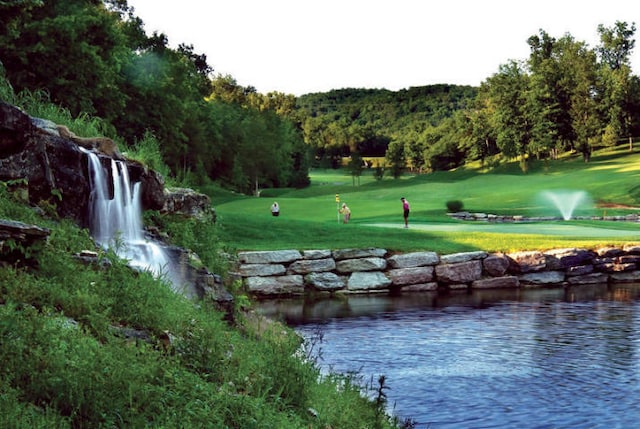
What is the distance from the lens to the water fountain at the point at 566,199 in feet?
143

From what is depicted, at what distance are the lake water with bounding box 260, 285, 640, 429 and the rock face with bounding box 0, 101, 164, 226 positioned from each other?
4280 mm

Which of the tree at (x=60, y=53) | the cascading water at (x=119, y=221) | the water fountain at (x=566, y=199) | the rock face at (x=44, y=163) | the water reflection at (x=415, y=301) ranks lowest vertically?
the water reflection at (x=415, y=301)

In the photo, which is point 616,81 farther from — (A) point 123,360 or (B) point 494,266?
(A) point 123,360

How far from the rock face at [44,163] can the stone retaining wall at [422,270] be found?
9.88 m

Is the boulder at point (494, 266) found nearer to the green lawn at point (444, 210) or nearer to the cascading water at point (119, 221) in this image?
the green lawn at point (444, 210)

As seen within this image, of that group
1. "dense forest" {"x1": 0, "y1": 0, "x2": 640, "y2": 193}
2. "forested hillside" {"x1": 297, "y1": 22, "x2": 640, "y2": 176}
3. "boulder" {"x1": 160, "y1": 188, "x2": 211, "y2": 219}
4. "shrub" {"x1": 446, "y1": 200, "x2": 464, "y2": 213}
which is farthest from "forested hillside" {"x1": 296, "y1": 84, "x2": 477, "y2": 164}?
"boulder" {"x1": 160, "y1": 188, "x2": 211, "y2": 219}

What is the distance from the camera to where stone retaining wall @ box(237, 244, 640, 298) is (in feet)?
66.9

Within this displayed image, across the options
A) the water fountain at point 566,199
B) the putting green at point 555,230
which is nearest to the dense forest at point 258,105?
the putting green at point 555,230

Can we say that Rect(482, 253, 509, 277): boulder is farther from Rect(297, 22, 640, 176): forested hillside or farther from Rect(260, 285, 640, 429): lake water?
Rect(297, 22, 640, 176): forested hillside

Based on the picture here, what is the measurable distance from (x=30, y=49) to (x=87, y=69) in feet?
6.77

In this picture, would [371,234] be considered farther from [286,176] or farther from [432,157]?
[432,157]

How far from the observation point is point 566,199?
157 ft

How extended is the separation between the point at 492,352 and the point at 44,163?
765 cm

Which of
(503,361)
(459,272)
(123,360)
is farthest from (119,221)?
(459,272)
